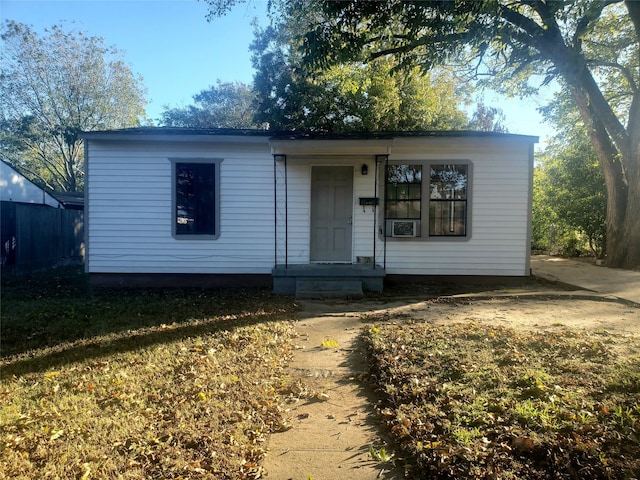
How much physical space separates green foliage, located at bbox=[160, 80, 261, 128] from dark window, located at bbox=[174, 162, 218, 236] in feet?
76.3

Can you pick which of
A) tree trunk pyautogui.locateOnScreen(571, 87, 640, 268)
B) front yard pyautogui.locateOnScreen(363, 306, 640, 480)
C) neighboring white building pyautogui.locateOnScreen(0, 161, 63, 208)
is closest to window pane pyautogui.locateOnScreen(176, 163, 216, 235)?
front yard pyautogui.locateOnScreen(363, 306, 640, 480)

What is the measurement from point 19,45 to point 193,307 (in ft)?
81.4

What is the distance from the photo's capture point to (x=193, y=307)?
6.98 metres

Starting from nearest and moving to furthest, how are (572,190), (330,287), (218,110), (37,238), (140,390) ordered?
1. (140,390)
2. (330,287)
3. (37,238)
4. (572,190)
5. (218,110)

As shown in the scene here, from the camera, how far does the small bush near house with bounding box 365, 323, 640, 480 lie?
2.33 meters

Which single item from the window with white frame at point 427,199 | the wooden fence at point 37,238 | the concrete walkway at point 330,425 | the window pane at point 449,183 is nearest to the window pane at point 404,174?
the window with white frame at point 427,199

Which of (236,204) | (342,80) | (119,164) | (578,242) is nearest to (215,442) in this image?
(236,204)

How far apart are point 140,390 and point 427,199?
7093 millimetres

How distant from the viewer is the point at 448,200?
9.10 meters

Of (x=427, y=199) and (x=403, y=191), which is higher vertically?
(x=403, y=191)

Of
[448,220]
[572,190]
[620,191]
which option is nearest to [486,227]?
[448,220]

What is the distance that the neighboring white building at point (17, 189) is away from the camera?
48.6ft

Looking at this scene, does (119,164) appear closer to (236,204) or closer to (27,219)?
(236,204)

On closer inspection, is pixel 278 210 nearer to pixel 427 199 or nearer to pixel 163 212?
pixel 163 212
